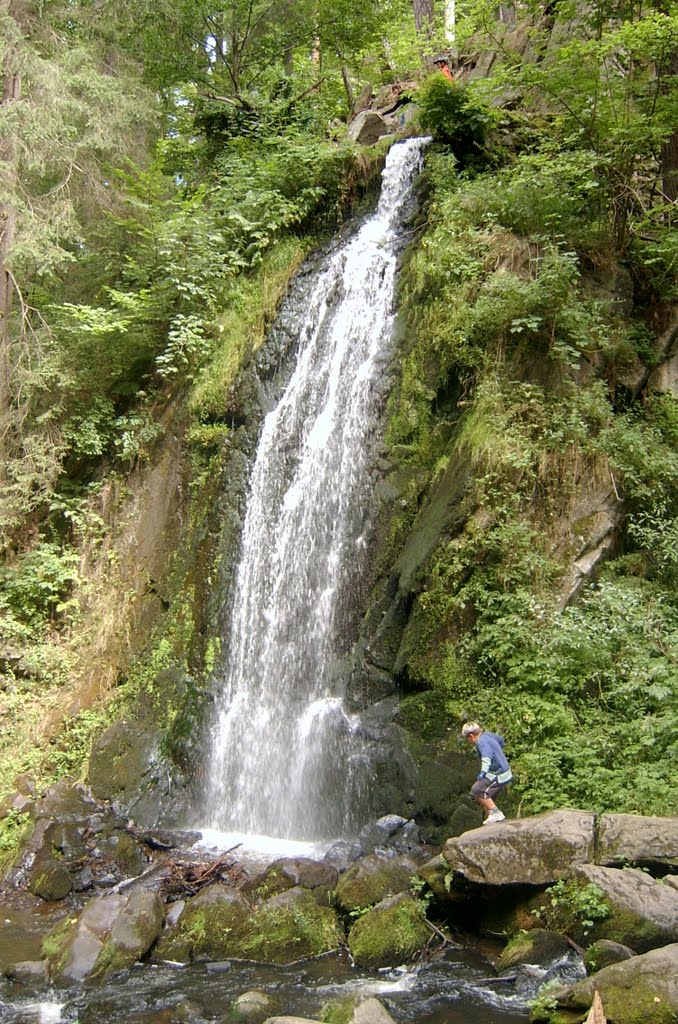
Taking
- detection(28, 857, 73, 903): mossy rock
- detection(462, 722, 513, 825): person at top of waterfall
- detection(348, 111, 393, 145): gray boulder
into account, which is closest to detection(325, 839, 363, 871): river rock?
detection(462, 722, 513, 825): person at top of waterfall

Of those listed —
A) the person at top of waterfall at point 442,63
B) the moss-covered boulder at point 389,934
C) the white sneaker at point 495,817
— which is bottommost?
the moss-covered boulder at point 389,934

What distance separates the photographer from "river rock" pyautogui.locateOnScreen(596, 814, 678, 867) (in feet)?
17.2

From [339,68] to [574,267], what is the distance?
10432mm

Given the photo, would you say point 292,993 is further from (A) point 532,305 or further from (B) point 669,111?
(B) point 669,111

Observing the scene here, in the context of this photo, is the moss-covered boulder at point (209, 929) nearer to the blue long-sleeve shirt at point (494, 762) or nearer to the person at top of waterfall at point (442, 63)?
the blue long-sleeve shirt at point (494, 762)

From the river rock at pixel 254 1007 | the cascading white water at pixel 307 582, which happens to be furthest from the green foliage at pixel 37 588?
the river rock at pixel 254 1007

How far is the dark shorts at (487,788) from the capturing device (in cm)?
639

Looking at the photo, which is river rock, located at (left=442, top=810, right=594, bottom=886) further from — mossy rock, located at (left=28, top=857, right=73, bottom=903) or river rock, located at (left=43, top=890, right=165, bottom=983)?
mossy rock, located at (left=28, top=857, right=73, bottom=903)

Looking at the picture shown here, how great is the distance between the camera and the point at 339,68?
53.9ft

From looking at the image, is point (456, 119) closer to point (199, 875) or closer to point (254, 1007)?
point (199, 875)

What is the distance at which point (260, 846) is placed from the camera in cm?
768

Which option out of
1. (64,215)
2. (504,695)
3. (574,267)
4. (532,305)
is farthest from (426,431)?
(64,215)

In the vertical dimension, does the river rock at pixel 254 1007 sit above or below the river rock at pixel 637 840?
below

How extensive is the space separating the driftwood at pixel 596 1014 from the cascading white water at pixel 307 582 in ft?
11.4
